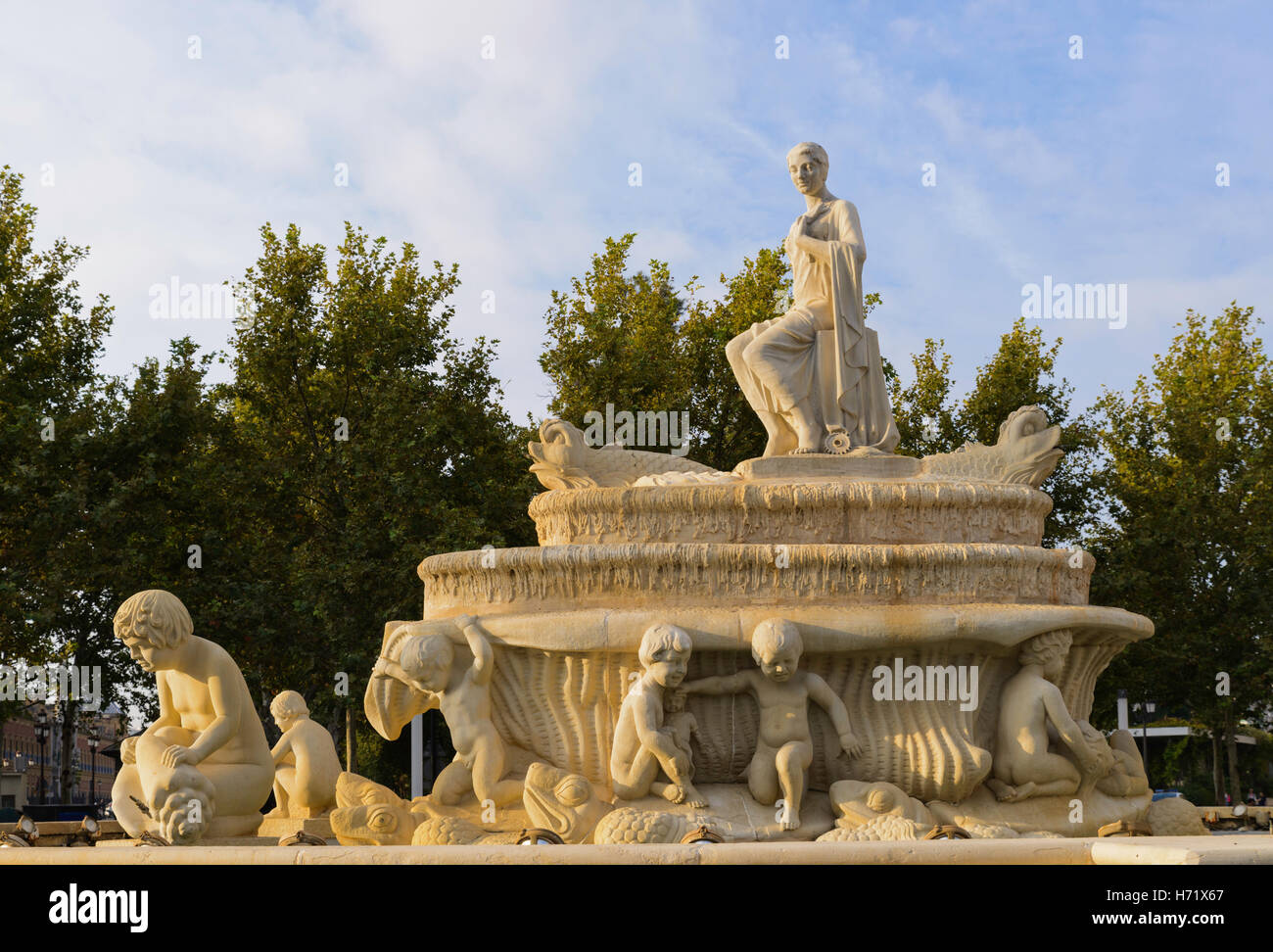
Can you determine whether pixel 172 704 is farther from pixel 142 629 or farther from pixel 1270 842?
pixel 1270 842

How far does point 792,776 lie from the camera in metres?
7.80

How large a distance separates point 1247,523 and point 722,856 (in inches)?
788

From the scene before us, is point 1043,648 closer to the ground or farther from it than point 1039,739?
farther from it

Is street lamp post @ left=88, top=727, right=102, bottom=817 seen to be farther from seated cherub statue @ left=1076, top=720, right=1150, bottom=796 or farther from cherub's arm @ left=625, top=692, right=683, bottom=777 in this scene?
seated cherub statue @ left=1076, top=720, right=1150, bottom=796

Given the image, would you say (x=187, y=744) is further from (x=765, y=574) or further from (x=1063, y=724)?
(x=1063, y=724)

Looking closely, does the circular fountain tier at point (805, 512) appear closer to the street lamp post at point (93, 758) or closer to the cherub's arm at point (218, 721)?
the cherub's arm at point (218, 721)

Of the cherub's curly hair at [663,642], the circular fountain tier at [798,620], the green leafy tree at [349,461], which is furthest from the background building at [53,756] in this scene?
the cherub's curly hair at [663,642]

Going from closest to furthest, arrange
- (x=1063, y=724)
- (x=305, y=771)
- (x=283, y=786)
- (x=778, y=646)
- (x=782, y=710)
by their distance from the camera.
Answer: (x=778, y=646), (x=782, y=710), (x=1063, y=724), (x=305, y=771), (x=283, y=786)

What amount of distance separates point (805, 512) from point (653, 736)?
1760mm

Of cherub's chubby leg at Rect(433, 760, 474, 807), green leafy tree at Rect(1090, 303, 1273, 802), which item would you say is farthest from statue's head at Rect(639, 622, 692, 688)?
green leafy tree at Rect(1090, 303, 1273, 802)

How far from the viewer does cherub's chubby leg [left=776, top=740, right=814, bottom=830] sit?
7.79m

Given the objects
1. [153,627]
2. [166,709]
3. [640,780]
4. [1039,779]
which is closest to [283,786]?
[166,709]

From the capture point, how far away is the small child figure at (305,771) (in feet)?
30.3
